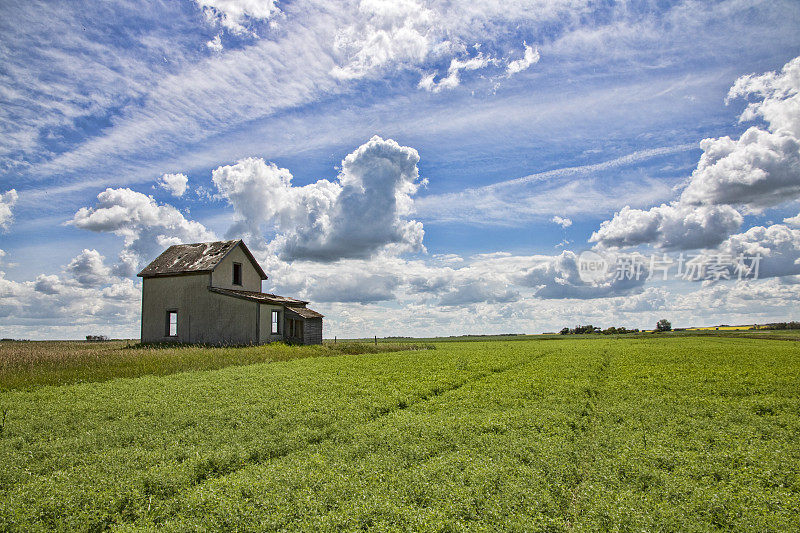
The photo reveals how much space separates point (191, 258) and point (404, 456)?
35451mm

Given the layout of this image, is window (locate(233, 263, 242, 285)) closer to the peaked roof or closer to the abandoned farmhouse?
the abandoned farmhouse

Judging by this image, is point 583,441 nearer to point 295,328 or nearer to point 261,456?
point 261,456

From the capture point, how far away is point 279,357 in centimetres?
2705

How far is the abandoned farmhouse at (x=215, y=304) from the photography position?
3434 centimetres

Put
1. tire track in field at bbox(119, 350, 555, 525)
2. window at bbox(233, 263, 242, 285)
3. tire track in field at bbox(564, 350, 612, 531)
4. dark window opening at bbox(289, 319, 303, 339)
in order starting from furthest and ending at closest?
window at bbox(233, 263, 242, 285), dark window opening at bbox(289, 319, 303, 339), tire track in field at bbox(119, 350, 555, 525), tire track in field at bbox(564, 350, 612, 531)

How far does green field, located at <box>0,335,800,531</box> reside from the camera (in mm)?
6379

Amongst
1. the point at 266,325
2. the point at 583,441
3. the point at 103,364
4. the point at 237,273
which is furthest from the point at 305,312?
the point at 583,441

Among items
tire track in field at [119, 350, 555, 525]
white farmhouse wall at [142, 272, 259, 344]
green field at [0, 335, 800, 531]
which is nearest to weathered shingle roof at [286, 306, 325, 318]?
white farmhouse wall at [142, 272, 259, 344]

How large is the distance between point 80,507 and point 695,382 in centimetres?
1798

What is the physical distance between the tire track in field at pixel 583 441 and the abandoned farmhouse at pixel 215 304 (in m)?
26.3

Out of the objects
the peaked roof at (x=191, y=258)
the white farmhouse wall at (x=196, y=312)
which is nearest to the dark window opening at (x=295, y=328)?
the white farmhouse wall at (x=196, y=312)

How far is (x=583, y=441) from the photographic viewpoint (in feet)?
31.0

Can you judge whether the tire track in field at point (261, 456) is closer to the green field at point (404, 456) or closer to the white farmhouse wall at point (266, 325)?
the green field at point (404, 456)

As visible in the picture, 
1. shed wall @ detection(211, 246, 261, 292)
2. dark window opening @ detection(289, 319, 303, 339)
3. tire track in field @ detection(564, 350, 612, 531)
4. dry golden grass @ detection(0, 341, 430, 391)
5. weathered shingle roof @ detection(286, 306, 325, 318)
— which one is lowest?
tire track in field @ detection(564, 350, 612, 531)
